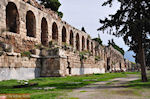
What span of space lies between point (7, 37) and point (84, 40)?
15467 mm

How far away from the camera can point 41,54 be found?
14016 mm

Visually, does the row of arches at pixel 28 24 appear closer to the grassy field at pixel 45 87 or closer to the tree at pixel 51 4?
the grassy field at pixel 45 87

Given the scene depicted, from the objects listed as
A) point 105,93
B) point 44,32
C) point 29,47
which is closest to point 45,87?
point 105,93

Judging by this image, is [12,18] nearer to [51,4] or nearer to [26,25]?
[26,25]

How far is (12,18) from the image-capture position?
13.4m

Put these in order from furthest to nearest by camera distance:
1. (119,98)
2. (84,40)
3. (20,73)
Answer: (84,40), (20,73), (119,98)

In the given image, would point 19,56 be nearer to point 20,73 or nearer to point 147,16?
point 20,73

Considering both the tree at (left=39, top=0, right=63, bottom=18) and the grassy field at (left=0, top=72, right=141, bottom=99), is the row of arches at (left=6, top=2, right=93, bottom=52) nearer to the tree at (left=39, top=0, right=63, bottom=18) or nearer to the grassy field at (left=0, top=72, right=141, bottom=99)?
the grassy field at (left=0, top=72, right=141, bottom=99)

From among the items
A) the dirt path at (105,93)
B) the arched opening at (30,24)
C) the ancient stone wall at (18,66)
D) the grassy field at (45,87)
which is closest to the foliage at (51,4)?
the arched opening at (30,24)

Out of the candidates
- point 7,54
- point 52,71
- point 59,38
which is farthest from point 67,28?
point 7,54

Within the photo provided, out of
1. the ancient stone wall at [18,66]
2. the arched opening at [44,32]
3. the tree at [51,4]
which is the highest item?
the tree at [51,4]

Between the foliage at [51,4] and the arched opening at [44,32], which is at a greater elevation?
the foliage at [51,4]

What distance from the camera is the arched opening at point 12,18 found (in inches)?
518

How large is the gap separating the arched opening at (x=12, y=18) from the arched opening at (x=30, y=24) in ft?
5.38
